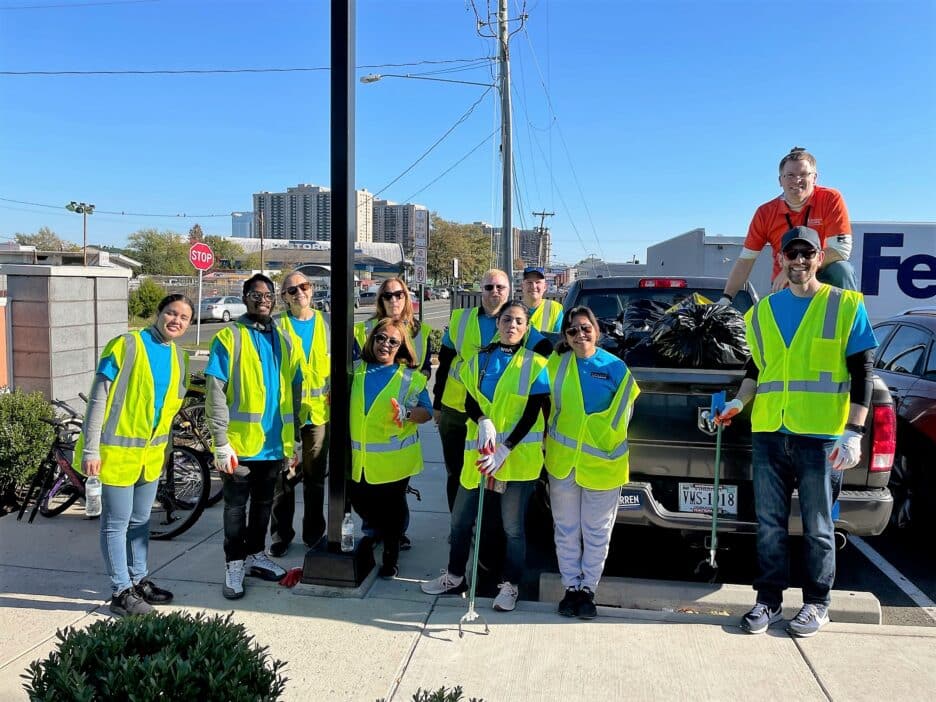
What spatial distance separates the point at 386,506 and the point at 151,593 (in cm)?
135

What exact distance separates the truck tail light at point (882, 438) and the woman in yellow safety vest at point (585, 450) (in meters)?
1.34

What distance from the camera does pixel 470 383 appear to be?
3816 mm

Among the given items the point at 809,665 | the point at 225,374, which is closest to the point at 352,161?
the point at 225,374

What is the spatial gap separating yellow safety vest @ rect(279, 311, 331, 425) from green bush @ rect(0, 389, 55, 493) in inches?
94.5

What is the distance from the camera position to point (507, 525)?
3838 mm

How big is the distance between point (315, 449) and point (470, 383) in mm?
1390

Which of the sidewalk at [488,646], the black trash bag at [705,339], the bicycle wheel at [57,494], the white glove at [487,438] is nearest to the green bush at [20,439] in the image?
Answer: the bicycle wheel at [57,494]

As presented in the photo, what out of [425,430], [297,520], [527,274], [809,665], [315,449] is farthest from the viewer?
[425,430]

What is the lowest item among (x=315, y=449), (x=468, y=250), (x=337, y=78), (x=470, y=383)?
(x=315, y=449)

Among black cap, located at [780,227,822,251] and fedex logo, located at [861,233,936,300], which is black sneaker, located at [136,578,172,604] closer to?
black cap, located at [780,227,822,251]

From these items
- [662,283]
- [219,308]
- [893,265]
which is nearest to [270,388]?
[662,283]

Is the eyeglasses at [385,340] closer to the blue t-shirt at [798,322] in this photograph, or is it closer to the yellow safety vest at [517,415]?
the yellow safety vest at [517,415]

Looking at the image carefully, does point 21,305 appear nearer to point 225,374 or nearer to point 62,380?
point 62,380

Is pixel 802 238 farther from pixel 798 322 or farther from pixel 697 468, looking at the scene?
pixel 697 468
